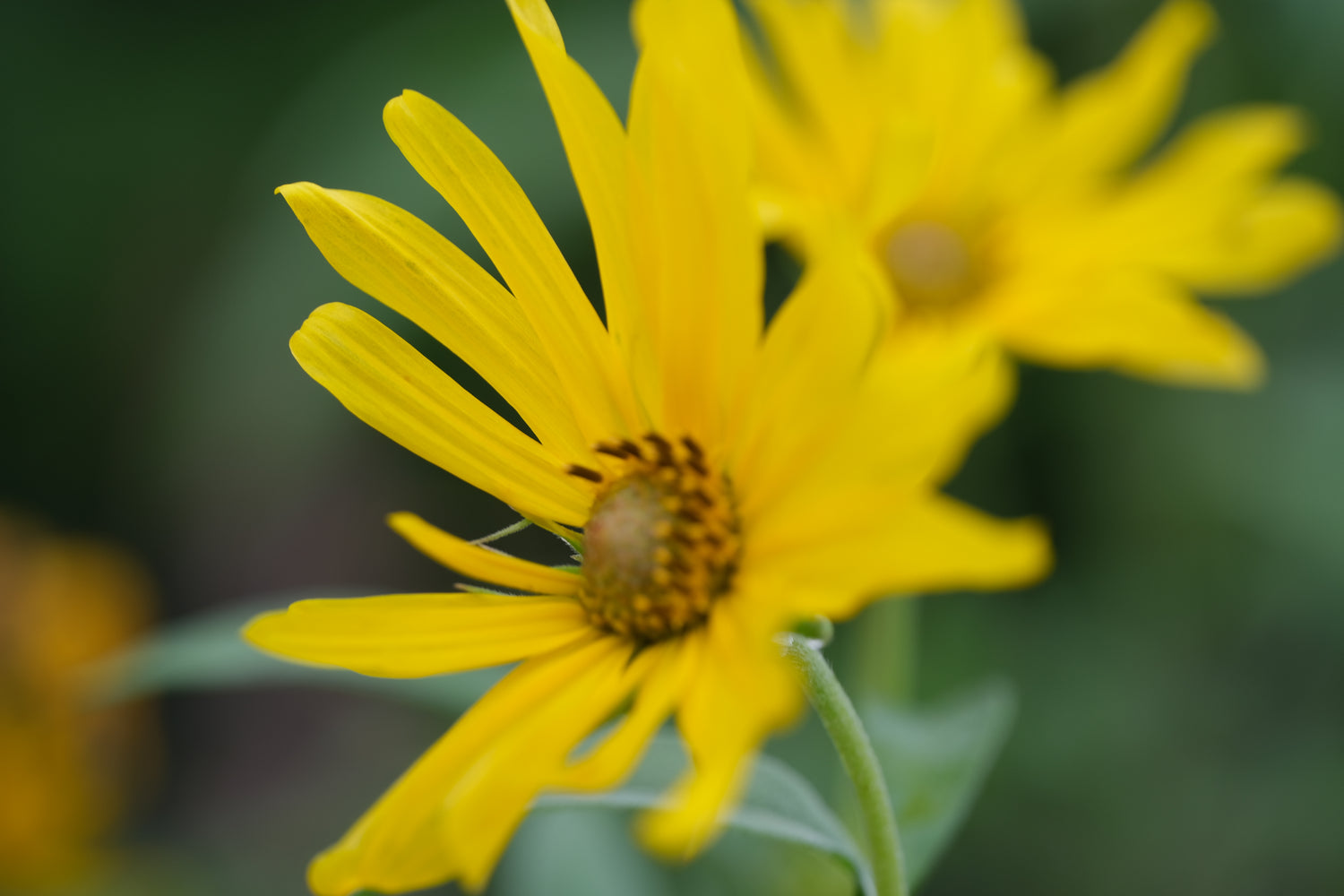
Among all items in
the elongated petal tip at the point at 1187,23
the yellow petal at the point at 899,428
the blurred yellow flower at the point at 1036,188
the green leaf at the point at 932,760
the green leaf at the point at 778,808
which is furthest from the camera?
the elongated petal tip at the point at 1187,23

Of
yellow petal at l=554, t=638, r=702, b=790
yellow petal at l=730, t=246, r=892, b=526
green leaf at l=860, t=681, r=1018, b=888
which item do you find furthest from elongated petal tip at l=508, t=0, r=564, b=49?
green leaf at l=860, t=681, r=1018, b=888

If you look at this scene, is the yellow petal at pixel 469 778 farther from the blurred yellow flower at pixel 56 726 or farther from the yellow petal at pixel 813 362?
the blurred yellow flower at pixel 56 726

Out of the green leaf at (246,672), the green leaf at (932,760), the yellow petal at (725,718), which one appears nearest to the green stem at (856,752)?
the yellow petal at (725,718)

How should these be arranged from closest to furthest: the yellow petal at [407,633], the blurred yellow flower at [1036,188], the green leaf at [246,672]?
→ the yellow petal at [407,633]
the green leaf at [246,672]
the blurred yellow flower at [1036,188]

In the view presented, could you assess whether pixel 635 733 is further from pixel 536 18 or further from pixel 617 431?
pixel 536 18

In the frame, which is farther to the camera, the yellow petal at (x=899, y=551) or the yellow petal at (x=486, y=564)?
the yellow petal at (x=486, y=564)

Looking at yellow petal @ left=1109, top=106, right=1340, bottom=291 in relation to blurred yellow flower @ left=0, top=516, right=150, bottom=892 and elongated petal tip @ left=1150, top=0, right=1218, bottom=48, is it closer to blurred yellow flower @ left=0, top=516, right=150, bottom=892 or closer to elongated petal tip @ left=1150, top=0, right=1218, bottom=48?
elongated petal tip @ left=1150, top=0, right=1218, bottom=48

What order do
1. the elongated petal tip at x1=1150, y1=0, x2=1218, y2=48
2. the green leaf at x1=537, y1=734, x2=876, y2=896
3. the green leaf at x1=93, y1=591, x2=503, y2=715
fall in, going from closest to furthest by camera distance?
the green leaf at x1=537, y1=734, x2=876, y2=896, the green leaf at x1=93, y1=591, x2=503, y2=715, the elongated petal tip at x1=1150, y1=0, x2=1218, y2=48
